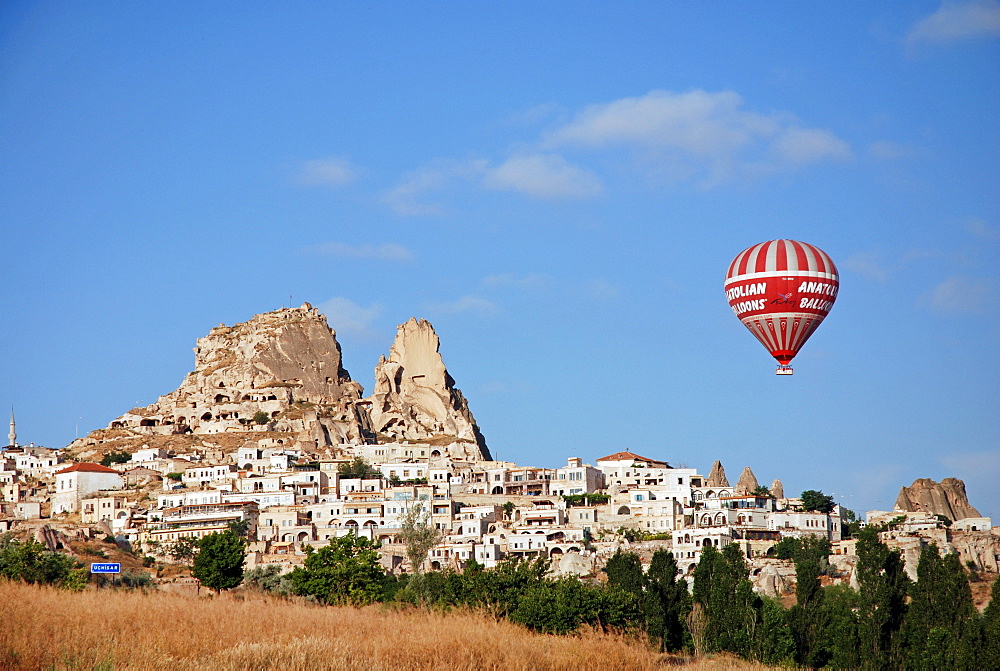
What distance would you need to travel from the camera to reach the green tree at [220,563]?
52031 millimetres

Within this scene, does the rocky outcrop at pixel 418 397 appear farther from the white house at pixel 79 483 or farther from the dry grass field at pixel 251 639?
the dry grass field at pixel 251 639

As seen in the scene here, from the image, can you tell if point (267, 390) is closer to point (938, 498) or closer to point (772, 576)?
point (938, 498)

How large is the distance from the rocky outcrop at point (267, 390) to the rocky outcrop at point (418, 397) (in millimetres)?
2464

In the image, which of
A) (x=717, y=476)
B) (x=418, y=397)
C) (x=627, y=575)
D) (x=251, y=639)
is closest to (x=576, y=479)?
(x=717, y=476)

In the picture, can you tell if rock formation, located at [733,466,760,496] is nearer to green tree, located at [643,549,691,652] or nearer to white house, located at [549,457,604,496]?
white house, located at [549,457,604,496]

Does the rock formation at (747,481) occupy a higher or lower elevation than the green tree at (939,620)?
higher

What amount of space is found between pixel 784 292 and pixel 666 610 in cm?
1059

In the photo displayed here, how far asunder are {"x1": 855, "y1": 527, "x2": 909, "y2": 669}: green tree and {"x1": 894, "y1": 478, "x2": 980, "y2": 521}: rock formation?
51767mm

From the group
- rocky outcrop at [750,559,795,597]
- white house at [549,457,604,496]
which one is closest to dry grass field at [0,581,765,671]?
rocky outcrop at [750,559,795,597]

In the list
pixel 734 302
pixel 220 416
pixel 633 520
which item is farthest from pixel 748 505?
pixel 220 416

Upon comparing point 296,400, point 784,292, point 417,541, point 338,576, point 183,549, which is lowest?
point 338,576

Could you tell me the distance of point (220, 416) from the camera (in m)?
117

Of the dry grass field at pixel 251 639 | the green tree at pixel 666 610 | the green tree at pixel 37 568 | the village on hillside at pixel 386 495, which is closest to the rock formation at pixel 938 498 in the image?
the village on hillside at pixel 386 495

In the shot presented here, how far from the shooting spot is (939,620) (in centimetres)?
4472
